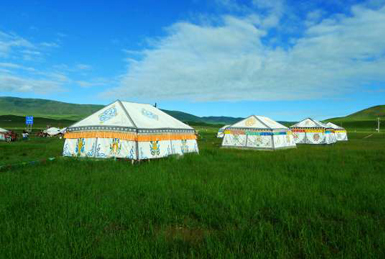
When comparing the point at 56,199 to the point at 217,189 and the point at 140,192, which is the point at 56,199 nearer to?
the point at 140,192

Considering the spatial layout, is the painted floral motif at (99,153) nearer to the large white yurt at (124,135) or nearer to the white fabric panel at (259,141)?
the large white yurt at (124,135)

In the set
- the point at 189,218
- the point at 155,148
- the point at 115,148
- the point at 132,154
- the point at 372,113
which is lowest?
the point at 189,218

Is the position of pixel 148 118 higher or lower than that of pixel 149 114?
lower

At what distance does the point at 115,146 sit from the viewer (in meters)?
15.4

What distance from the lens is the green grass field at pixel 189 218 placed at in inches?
162

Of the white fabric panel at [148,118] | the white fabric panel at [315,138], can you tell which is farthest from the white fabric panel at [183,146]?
the white fabric panel at [315,138]

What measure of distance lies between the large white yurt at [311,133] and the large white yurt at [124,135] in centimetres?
2280

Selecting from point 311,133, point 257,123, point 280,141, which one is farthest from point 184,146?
point 311,133

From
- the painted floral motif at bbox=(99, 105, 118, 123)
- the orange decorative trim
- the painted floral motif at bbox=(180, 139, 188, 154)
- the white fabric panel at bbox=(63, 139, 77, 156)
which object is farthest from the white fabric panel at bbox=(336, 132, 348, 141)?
the white fabric panel at bbox=(63, 139, 77, 156)

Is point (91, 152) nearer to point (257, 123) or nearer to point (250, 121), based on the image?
point (257, 123)

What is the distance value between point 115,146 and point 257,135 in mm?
14448

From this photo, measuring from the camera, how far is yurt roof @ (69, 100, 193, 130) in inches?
611

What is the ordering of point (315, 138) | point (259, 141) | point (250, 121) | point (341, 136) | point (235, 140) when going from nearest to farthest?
point (259, 141), point (250, 121), point (235, 140), point (315, 138), point (341, 136)

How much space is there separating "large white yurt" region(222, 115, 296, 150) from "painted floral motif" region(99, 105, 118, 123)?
43.7ft
